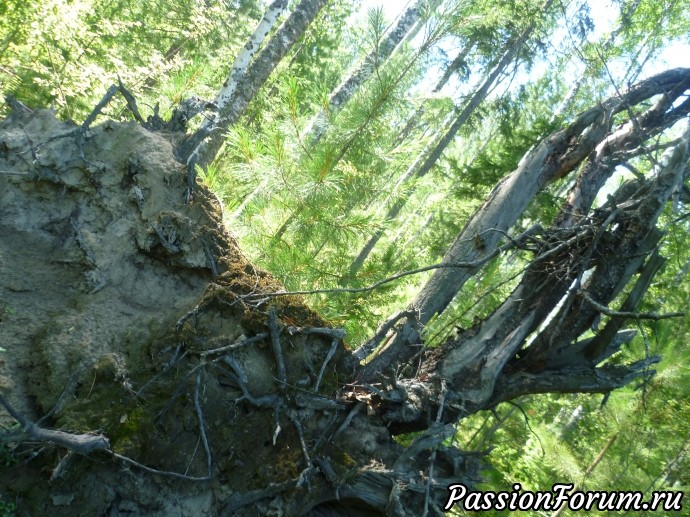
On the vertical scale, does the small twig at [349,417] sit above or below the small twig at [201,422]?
above

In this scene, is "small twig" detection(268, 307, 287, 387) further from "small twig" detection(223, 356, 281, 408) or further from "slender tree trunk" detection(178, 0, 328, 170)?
"slender tree trunk" detection(178, 0, 328, 170)

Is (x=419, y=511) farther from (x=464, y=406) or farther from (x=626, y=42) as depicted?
(x=626, y=42)

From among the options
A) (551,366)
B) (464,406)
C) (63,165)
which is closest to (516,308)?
(551,366)

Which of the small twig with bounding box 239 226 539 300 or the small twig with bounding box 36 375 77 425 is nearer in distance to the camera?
the small twig with bounding box 36 375 77 425

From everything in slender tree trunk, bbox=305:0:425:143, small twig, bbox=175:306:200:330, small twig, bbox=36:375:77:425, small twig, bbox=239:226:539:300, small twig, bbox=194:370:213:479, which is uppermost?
slender tree trunk, bbox=305:0:425:143

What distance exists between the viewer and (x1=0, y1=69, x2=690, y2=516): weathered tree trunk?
2256mm

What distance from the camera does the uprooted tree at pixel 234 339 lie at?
227cm

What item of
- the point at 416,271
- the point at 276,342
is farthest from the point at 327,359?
the point at 416,271

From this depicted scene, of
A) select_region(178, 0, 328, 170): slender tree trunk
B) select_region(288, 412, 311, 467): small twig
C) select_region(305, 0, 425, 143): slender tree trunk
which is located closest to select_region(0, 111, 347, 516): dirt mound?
select_region(288, 412, 311, 467): small twig

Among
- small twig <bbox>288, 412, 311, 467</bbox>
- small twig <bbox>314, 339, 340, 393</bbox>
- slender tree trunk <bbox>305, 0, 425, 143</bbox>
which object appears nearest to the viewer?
small twig <bbox>288, 412, 311, 467</bbox>

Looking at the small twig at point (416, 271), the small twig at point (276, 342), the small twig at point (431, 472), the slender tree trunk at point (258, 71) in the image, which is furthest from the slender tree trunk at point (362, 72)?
the small twig at point (431, 472)

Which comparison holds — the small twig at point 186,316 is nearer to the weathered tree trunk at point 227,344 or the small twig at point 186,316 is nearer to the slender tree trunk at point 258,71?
the weathered tree trunk at point 227,344

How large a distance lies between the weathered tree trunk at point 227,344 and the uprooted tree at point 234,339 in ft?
0.03

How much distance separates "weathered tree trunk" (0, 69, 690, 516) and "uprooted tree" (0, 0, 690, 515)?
0.03 feet
